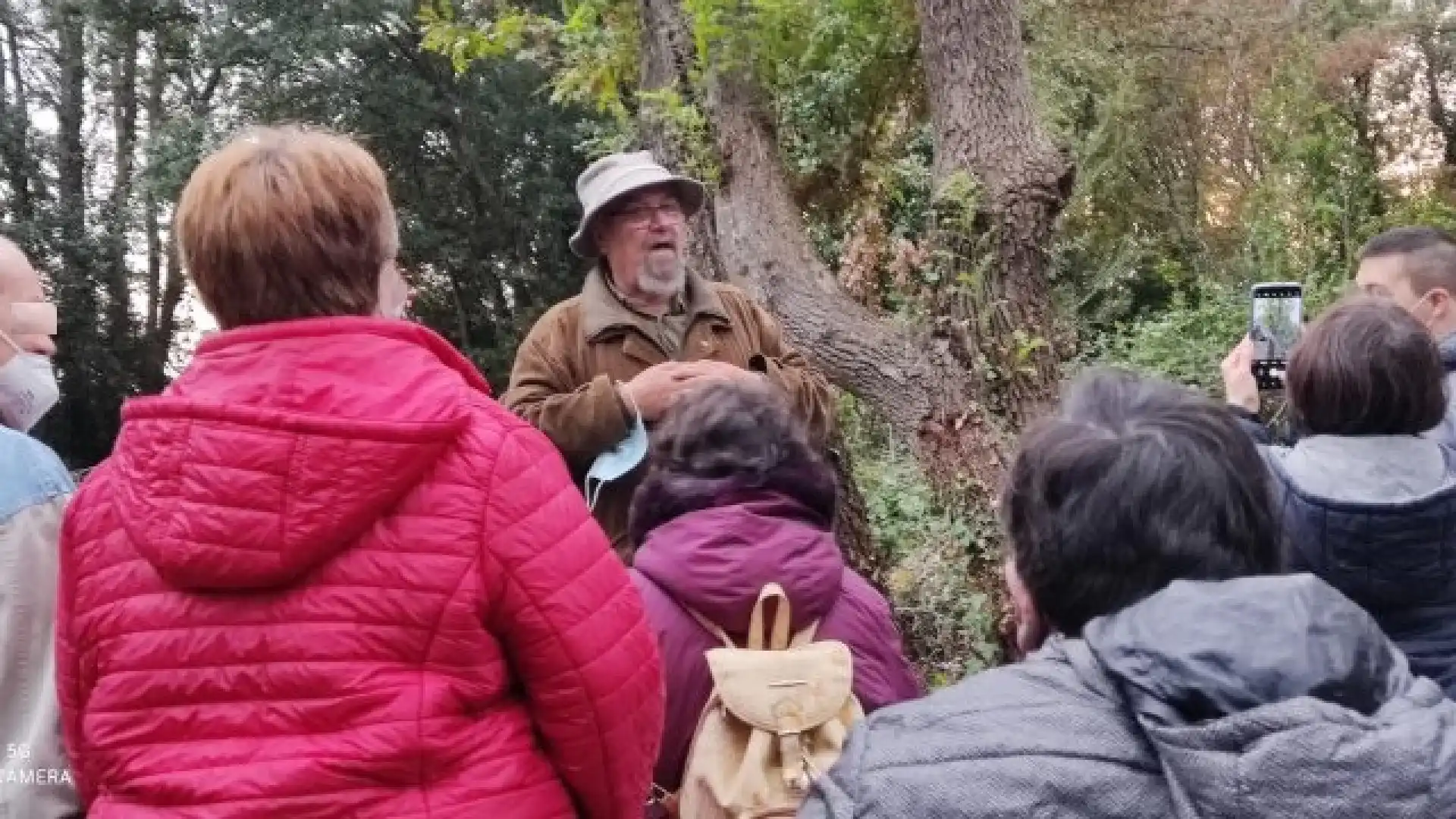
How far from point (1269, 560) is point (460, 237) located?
1916cm

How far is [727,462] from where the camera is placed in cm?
240

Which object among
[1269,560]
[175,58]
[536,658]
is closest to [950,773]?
[1269,560]

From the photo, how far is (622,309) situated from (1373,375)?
1940 millimetres

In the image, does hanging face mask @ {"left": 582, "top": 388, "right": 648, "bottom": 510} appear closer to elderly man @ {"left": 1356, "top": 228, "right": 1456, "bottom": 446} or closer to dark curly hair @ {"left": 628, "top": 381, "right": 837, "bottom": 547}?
dark curly hair @ {"left": 628, "top": 381, "right": 837, "bottom": 547}

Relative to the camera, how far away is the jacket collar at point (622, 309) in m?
3.61

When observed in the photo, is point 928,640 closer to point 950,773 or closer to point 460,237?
point 950,773

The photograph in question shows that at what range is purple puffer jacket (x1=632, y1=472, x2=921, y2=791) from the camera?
2.30 meters

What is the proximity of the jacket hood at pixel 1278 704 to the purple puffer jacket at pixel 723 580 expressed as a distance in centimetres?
104

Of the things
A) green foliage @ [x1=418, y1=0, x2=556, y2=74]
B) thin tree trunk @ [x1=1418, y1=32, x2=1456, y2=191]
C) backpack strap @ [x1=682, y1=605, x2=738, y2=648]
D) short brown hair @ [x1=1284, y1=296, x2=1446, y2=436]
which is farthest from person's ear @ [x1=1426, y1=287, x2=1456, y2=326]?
thin tree trunk @ [x1=1418, y1=32, x2=1456, y2=191]

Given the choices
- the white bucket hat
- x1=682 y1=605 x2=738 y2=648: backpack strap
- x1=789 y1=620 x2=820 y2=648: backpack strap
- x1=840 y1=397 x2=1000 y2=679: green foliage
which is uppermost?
the white bucket hat

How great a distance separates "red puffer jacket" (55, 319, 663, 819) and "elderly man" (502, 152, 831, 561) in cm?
162

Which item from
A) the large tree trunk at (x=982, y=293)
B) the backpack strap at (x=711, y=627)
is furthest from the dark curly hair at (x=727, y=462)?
the large tree trunk at (x=982, y=293)

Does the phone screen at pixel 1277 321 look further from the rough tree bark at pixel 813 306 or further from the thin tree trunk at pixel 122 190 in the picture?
the thin tree trunk at pixel 122 190

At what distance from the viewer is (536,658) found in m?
1.77
